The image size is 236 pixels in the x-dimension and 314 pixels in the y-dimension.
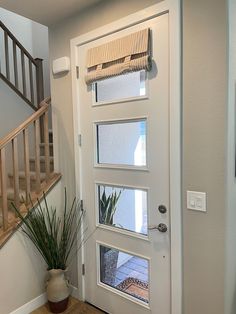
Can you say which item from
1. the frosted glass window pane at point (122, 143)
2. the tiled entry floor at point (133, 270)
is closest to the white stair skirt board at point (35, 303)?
the tiled entry floor at point (133, 270)

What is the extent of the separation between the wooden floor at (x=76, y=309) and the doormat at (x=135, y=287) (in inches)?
14.2

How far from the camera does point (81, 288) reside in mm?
2207

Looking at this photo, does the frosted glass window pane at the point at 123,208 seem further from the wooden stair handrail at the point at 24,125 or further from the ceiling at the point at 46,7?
the ceiling at the point at 46,7

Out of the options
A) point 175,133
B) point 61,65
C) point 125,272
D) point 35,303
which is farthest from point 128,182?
point 35,303

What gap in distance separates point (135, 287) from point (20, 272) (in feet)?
3.23

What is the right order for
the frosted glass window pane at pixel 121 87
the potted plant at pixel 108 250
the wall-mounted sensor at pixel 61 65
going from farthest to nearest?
1. the wall-mounted sensor at pixel 61 65
2. the potted plant at pixel 108 250
3. the frosted glass window pane at pixel 121 87

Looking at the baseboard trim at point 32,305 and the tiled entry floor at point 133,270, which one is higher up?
the tiled entry floor at point 133,270

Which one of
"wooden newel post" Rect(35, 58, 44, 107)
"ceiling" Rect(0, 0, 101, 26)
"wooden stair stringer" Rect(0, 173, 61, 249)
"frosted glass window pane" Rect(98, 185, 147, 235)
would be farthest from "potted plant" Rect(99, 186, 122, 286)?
"wooden newel post" Rect(35, 58, 44, 107)

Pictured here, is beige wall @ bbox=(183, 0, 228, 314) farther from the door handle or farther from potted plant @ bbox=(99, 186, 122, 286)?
potted plant @ bbox=(99, 186, 122, 286)

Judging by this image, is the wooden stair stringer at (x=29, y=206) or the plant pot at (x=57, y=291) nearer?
the wooden stair stringer at (x=29, y=206)

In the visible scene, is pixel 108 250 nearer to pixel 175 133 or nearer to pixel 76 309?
pixel 76 309

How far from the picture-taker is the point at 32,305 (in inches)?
84.1

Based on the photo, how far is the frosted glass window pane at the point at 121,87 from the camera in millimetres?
1729

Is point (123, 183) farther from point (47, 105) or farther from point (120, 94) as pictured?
point (47, 105)
